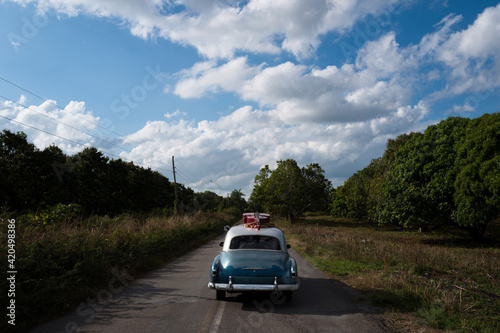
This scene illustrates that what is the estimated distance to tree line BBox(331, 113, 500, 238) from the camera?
19.4 metres

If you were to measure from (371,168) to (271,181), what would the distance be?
18.8 m

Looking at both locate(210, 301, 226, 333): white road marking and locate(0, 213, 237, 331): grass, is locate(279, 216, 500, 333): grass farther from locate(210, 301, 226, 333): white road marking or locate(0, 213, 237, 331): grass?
locate(0, 213, 237, 331): grass

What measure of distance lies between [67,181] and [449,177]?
116 ft

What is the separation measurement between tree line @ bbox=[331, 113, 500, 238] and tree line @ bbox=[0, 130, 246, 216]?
2207cm

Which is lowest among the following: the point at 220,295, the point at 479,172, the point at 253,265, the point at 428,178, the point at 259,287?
the point at 220,295

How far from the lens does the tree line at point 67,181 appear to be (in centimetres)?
2859

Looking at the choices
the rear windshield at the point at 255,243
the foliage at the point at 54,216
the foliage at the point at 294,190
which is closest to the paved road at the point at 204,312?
the rear windshield at the point at 255,243

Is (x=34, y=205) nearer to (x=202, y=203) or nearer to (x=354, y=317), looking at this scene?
(x=354, y=317)

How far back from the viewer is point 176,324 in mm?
5598

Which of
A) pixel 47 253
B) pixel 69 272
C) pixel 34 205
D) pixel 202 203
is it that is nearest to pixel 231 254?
pixel 69 272

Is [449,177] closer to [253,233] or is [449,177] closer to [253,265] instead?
[253,233]

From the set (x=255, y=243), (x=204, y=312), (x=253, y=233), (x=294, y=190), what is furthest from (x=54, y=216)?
(x=294, y=190)

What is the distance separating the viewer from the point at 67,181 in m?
34.6

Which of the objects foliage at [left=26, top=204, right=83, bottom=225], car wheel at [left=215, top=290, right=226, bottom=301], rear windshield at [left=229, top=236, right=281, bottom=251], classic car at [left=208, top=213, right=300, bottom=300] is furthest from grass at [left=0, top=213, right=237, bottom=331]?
rear windshield at [left=229, top=236, right=281, bottom=251]
